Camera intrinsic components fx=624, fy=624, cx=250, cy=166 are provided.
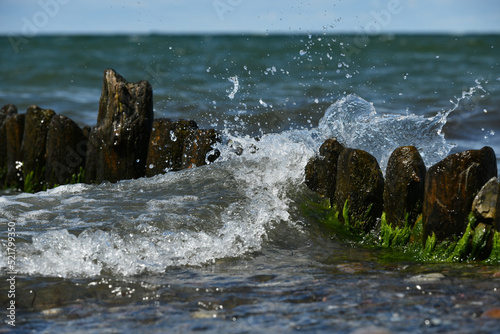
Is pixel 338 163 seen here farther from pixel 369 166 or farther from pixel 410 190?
pixel 410 190

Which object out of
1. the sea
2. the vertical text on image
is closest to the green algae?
the sea

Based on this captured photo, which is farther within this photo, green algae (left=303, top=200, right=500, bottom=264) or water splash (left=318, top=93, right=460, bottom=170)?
water splash (left=318, top=93, right=460, bottom=170)

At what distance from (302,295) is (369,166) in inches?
56.3

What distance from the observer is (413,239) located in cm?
423

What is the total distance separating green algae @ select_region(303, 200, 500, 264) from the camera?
12.7 ft

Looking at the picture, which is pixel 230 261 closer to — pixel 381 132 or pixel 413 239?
pixel 413 239

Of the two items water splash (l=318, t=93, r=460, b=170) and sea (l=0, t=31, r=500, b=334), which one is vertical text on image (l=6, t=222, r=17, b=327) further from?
water splash (l=318, t=93, r=460, b=170)

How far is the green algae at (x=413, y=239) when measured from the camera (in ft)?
12.7

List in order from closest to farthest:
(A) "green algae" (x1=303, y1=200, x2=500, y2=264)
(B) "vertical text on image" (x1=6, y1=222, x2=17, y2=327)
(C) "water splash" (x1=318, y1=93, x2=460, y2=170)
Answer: (B) "vertical text on image" (x1=6, y1=222, x2=17, y2=327) → (A) "green algae" (x1=303, y1=200, x2=500, y2=264) → (C) "water splash" (x1=318, y1=93, x2=460, y2=170)

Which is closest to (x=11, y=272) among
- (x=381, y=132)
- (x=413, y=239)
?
(x=413, y=239)

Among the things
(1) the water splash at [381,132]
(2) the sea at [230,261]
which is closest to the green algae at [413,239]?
(2) the sea at [230,261]

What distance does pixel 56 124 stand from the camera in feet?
20.1

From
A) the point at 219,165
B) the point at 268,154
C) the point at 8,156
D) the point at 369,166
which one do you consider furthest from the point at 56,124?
the point at 369,166

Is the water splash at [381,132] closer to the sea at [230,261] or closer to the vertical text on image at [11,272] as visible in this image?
the sea at [230,261]
